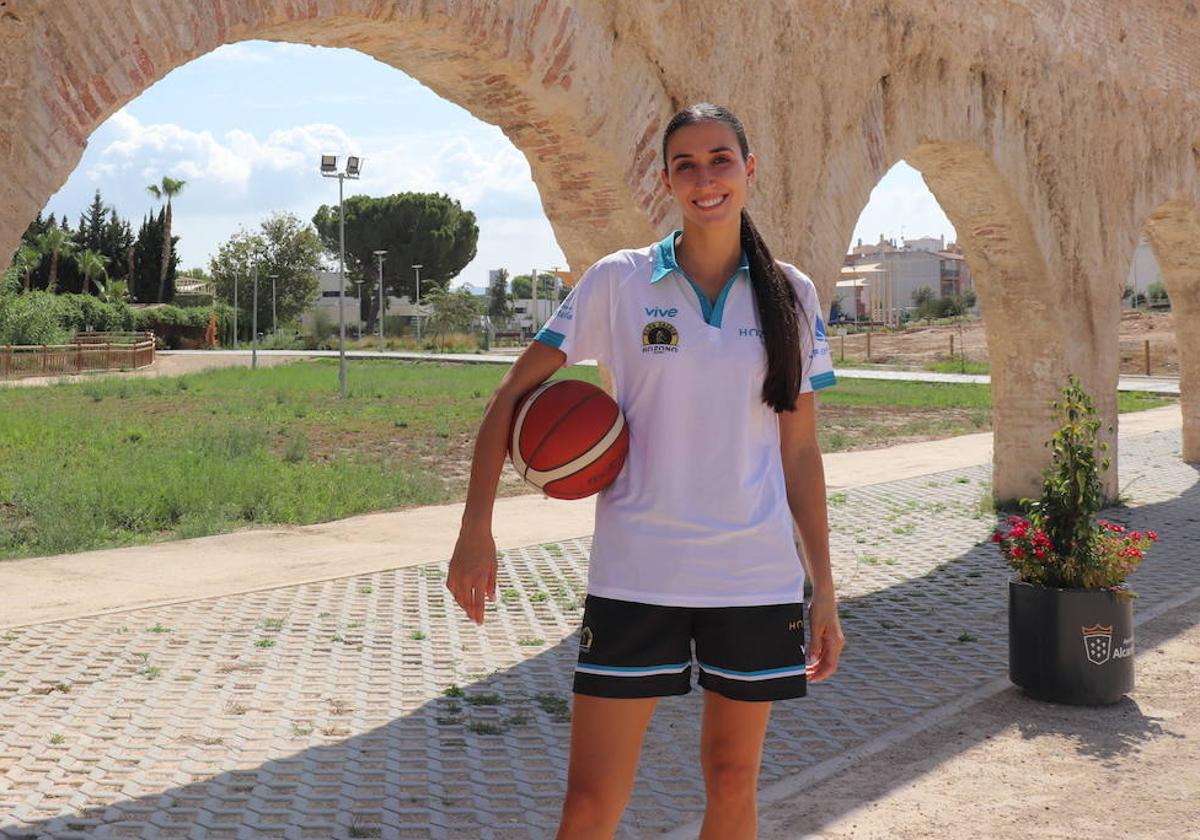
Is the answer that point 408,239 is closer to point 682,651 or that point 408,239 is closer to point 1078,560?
point 1078,560

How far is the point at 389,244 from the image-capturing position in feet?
211

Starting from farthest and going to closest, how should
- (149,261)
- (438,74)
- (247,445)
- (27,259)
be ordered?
(149,261) → (27,259) → (247,445) → (438,74)

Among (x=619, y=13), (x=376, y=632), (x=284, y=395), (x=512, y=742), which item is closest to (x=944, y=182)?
(x=619, y=13)

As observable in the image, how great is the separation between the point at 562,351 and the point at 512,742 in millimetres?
2581

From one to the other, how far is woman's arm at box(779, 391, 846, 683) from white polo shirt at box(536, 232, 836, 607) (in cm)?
9

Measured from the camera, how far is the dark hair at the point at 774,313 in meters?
2.27

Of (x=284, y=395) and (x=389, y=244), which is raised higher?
(x=389, y=244)

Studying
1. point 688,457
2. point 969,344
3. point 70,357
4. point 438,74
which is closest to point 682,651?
point 688,457

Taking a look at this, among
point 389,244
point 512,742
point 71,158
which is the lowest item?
point 512,742

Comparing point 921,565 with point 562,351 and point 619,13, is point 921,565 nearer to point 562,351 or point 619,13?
point 619,13

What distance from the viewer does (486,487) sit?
2244mm

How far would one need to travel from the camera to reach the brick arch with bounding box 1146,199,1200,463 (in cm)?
1216

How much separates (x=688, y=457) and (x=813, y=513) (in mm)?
366

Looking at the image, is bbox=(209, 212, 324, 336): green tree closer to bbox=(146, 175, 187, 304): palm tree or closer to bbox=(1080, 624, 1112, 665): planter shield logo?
bbox=(146, 175, 187, 304): palm tree
